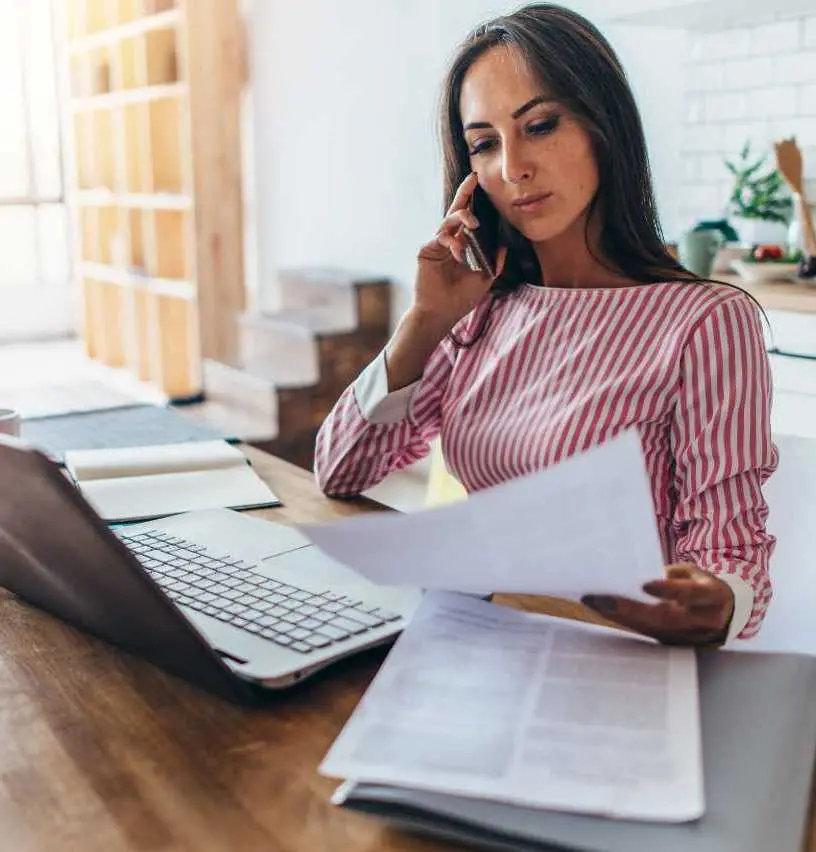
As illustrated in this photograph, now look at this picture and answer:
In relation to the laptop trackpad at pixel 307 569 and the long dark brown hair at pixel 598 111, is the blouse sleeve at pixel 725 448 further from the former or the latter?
the laptop trackpad at pixel 307 569

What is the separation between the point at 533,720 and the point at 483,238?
0.84 m

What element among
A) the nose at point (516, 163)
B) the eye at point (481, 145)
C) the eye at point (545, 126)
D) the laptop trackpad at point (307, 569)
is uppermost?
the eye at point (545, 126)

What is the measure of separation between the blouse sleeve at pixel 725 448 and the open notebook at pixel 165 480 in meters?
0.48

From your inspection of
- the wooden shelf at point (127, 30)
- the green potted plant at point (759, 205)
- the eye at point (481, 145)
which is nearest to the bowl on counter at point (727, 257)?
the green potted plant at point (759, 205)

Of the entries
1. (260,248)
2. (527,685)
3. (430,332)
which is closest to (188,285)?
(260,248)

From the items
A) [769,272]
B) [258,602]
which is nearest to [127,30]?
[769,272]

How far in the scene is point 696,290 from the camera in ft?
3.91

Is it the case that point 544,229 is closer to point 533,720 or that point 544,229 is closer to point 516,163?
point 516,163

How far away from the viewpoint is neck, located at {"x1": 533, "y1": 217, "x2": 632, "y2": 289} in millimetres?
1287

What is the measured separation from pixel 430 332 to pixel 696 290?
0.33 metres

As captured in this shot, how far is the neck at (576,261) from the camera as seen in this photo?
4.22ft

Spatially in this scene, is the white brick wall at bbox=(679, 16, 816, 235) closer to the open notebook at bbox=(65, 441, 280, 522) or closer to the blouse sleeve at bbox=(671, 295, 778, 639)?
the blouse sleeve at bbox=(671, 295, 778, 639)

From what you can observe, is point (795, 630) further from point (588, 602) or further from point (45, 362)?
point (45, 362)

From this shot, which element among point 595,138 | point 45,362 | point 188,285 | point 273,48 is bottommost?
point 45,362
